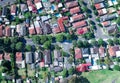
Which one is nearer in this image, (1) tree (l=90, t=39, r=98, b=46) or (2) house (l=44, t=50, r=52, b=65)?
(2) house (l=44, t=50, r=52, b=65)

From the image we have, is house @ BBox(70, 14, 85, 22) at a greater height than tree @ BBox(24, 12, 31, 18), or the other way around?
tree @ BBox(24, 12, 31, 18)

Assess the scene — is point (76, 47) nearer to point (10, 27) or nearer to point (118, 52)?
point (118, 52)

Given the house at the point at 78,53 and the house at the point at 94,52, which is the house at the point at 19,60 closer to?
the house at the point at 78,53

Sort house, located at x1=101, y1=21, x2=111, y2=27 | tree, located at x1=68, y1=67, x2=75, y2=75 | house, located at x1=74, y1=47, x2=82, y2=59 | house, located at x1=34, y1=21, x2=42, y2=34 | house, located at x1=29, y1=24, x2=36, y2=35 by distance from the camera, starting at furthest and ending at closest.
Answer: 1. house, located at x1=101, y1=21, x2=111, y2=27
2. house, located at x1=34, y1=21, x2=42, y2=34
3. house, located at x1=29, y1=24, x2=36, y2=35
4. house, located at x1=74, y1=47, x2=82, y2=59
5. tree, located at x1=68, y1=67, x2=75, y2=75

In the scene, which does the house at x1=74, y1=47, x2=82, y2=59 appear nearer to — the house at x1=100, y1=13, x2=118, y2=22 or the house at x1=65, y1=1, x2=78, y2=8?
the house at x1=100, y1=13, x2=118, y2=22

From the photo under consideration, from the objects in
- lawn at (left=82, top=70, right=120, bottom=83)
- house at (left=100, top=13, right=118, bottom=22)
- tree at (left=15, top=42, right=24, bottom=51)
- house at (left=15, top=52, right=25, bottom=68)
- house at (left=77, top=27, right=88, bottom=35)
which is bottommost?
lawn at (left=82, top=70, right=120, bottom=83)

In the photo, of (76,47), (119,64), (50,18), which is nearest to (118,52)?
(119,64)

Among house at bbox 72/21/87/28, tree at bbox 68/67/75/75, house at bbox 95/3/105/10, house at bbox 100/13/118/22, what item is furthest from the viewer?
house at bbox 95/3/105/10

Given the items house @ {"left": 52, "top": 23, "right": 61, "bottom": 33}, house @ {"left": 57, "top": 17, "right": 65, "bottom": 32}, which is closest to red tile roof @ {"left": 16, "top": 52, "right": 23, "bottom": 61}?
house @ {"left": 52, "top": 23, "right": 61, "bottom": 33}

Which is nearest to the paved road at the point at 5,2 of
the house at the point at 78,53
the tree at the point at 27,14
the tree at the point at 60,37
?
the tree at the point at 27,14
